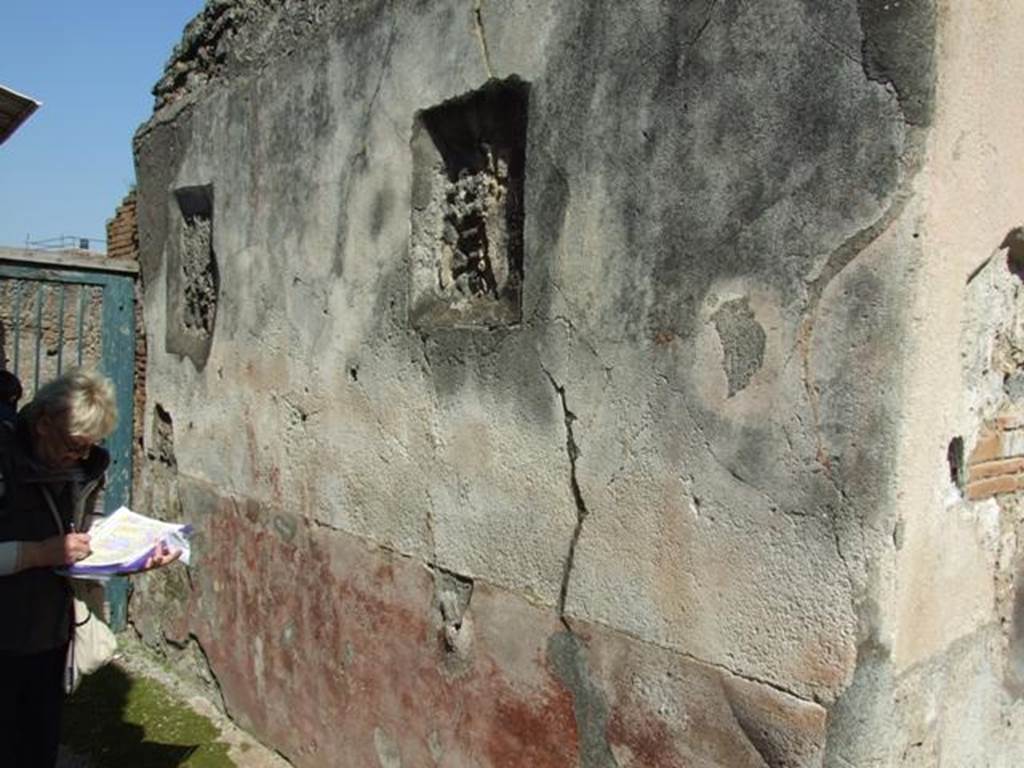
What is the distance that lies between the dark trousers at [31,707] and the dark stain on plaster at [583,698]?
153 cm

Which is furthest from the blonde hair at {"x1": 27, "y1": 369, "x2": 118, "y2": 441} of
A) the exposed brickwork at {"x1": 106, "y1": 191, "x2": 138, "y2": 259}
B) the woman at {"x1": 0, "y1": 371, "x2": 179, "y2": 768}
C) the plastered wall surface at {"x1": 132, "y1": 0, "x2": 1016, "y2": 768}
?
the exposed brickwork at {"x1": 106, "y1": 191, "x2": 138, "y2": 259}

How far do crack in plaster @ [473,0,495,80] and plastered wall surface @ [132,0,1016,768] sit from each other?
0.02 meters

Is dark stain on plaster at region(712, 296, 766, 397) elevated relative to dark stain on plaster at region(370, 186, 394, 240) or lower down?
lower down

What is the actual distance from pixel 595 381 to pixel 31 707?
78.2 inches

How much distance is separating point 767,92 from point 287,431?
2.27 m

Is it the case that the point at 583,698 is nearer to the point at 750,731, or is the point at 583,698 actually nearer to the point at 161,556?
the point at 750,731

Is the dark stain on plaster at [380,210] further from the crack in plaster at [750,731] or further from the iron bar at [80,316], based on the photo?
the iron bar at [80,316]

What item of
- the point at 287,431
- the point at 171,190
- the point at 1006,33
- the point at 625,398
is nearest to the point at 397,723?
the point at 287,431

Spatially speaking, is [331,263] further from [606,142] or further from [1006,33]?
[1006,33]

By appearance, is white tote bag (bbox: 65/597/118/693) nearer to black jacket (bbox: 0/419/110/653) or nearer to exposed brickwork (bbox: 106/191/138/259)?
black jacket (bbox: 0/419/110/653)

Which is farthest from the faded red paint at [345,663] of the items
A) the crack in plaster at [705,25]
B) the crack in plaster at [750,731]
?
the crack in plaster at [705,25]

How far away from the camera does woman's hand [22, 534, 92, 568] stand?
2.47m

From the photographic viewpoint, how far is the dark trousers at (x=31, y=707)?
2652 millimetres

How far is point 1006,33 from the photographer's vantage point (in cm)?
183
